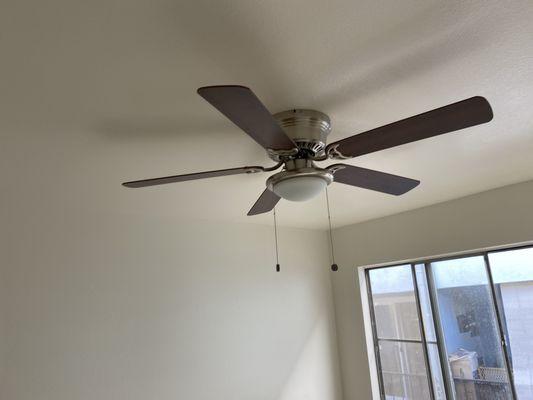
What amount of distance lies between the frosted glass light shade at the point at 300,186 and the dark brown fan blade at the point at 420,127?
0.13 m

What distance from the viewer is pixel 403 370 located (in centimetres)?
371

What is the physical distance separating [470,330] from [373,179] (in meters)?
2.22

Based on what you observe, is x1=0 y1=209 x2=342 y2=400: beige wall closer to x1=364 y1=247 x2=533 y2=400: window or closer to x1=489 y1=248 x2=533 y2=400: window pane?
x1=364 y1=247 x2=533 y2=400: window

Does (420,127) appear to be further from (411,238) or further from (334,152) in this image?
(411,238)

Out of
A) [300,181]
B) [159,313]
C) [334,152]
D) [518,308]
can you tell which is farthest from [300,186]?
[518,308]

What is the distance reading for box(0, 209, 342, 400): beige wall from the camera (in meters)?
2.58

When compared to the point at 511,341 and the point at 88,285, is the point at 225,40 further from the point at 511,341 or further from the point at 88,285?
the point at 511,341

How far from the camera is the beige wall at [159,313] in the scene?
2.58 meters

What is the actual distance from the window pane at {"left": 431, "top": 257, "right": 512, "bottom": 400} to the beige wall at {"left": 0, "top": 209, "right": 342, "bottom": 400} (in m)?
1.19

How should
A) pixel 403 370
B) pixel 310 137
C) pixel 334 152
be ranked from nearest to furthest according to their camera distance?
pixel 334 152 < pixel 310 137 < pixel 403 370

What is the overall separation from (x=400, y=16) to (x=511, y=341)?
2.93 m

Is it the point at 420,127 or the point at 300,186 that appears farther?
the point at 300,186

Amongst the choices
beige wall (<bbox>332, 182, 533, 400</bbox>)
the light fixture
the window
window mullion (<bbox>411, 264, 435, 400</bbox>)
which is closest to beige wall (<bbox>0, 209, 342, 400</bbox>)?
beige wall (<bbox>332, 182, 533, 400</bbox>)

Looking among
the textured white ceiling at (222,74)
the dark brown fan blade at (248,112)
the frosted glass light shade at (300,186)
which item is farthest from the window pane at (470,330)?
the dark brown fan blade at (248,112)
